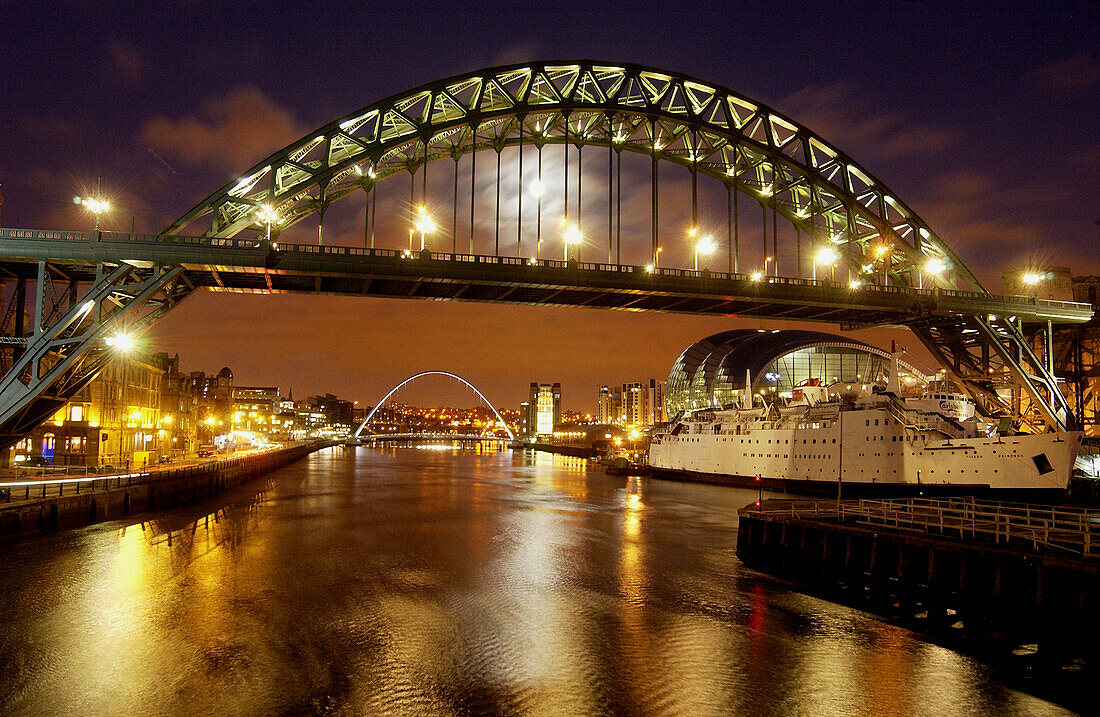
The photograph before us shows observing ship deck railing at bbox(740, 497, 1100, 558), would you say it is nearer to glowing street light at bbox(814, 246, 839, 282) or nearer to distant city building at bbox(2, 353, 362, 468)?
glowing street light at bbox(814, 246, 839, 282)

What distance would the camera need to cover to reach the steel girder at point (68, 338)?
31609 mm

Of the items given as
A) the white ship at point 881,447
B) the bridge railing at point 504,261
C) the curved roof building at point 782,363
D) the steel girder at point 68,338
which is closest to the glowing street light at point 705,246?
the bridge railing at point 504,261

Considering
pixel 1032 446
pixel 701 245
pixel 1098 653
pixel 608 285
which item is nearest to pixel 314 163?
pixel 608 285

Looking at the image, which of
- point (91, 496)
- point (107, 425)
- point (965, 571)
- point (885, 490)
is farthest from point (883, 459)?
point (107, 425)

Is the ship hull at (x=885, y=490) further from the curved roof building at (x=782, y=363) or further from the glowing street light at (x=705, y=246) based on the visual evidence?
the curved roof building at (x=782, y=363)

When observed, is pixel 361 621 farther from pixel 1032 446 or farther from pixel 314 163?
pixel 1032 446

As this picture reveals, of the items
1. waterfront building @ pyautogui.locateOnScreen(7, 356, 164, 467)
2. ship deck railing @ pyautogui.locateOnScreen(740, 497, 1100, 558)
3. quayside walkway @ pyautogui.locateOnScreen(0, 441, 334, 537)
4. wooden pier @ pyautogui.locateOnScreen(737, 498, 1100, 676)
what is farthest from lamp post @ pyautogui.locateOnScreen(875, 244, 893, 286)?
waterfront building @ pyautogui.locateOnScreen(7, 356, 164, 467)

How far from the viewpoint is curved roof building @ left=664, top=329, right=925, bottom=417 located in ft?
350

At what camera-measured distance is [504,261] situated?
47312mm

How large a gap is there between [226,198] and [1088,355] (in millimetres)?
72480

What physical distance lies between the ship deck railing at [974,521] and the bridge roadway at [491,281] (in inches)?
895

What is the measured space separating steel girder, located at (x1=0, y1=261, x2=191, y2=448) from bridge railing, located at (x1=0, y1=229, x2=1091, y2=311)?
1.53 metres

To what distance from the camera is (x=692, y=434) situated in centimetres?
7888

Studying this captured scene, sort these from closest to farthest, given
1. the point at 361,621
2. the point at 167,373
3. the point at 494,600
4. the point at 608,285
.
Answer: the point at 361,621 < the point at 494,600 < the point at 608,285 < the point at 167,373
